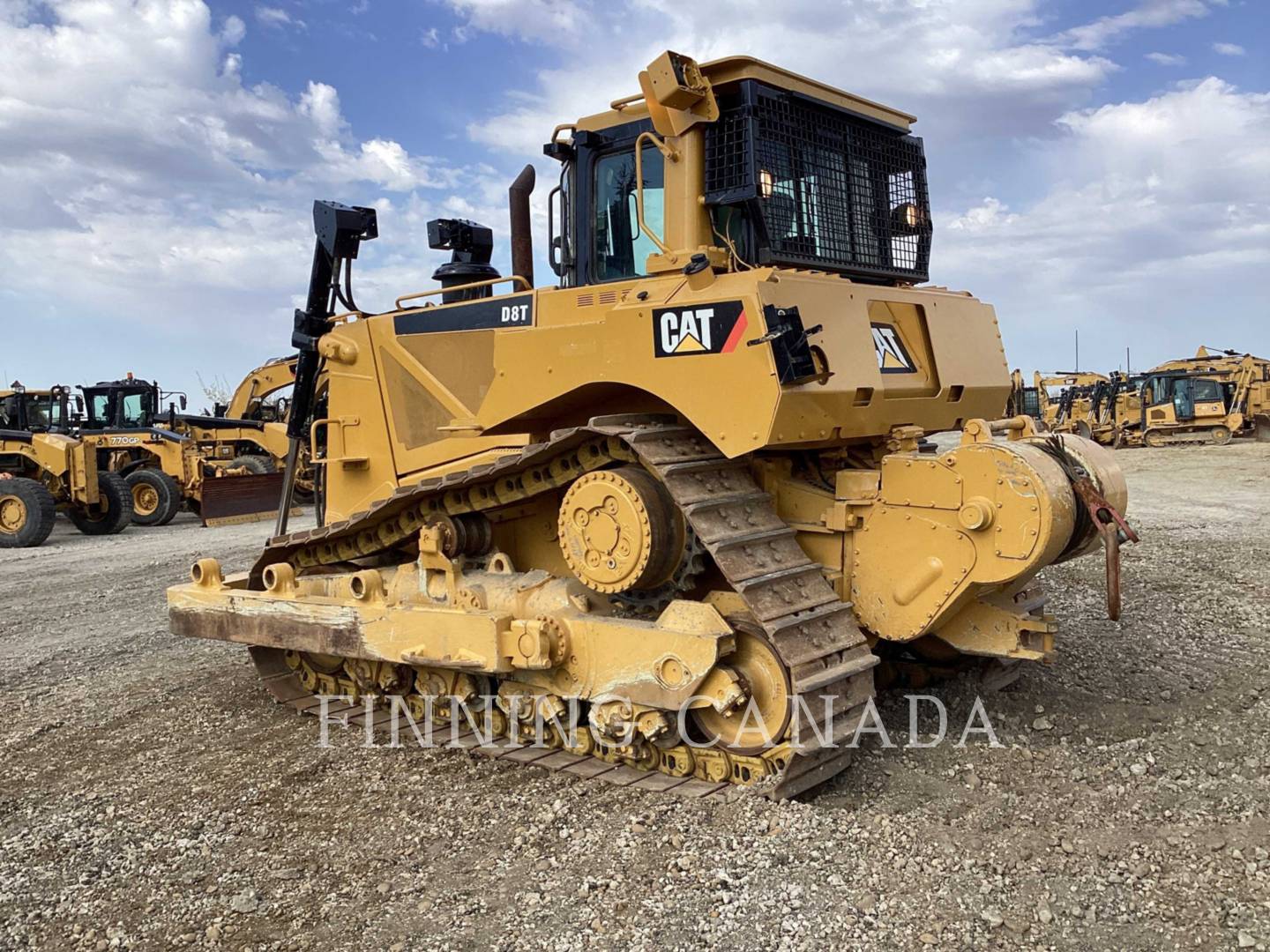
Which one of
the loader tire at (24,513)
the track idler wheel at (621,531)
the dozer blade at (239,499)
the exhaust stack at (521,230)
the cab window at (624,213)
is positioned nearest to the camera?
the track idler wheel at (621,531)

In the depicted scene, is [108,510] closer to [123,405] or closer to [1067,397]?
[123,405]

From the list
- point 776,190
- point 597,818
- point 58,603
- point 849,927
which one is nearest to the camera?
point 849,927

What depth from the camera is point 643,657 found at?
4688 mm

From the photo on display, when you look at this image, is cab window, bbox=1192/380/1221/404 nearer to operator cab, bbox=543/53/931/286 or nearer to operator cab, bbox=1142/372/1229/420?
operator cab, bbox=1142/372/1229/420

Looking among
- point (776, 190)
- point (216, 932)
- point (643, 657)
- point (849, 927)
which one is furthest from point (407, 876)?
point (776, 190)

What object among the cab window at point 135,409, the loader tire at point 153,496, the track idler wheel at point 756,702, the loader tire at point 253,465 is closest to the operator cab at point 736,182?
the track idler wheel at point 756,702

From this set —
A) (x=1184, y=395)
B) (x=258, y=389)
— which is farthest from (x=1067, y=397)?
(x=258, y=389)

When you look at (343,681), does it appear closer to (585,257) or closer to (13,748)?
(13,748)

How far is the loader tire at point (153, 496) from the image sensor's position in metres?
18.3

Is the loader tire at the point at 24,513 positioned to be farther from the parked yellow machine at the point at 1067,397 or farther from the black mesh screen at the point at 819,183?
the parked yellow machine at the point at 1067,397

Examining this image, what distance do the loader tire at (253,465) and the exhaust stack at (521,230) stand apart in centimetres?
1424

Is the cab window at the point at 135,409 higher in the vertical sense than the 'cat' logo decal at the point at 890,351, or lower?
higher

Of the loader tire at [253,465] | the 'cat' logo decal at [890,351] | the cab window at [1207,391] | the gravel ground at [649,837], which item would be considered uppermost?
the cab window at [1207,391]

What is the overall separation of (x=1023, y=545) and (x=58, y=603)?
374 inches
